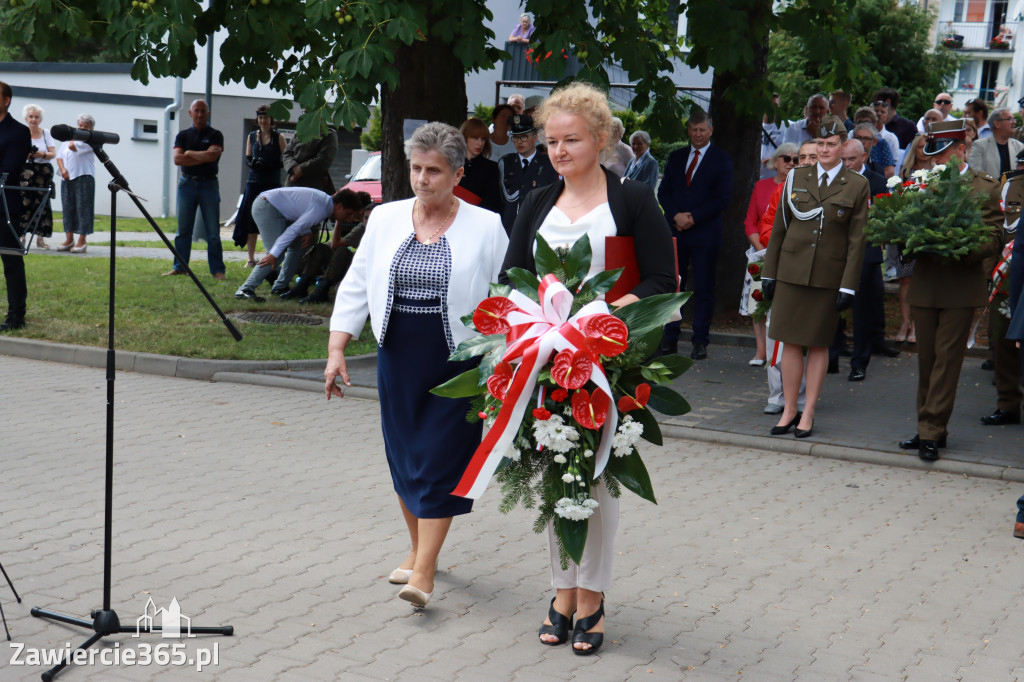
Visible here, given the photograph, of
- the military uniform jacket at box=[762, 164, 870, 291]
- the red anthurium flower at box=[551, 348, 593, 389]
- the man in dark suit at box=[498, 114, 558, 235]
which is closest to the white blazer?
the red anthurium flower at box=[551, 348, 593, 389]

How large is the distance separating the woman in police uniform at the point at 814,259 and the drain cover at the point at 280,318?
223 inches

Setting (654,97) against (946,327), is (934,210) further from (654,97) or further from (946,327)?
(654,97)

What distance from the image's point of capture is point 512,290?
4273 millimetres

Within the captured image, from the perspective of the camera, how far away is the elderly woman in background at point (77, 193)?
1848 cm

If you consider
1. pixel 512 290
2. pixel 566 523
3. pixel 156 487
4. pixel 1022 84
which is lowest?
pixel 156 487

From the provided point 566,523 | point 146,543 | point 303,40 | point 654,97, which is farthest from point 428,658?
point 654,97

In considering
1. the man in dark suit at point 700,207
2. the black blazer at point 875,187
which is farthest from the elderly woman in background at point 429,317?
the black blazer at point 875,187

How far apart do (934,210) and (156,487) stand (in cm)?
524

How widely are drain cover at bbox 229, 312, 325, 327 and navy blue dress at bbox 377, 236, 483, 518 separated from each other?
7.48m

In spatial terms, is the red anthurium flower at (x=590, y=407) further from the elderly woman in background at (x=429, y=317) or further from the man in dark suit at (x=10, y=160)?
the man in dark suit at (x=10, y=160)

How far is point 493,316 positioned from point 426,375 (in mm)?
716

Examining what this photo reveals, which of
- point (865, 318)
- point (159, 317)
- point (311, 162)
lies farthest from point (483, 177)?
point (311, 162)

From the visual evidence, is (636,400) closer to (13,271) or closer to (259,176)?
(13,271)

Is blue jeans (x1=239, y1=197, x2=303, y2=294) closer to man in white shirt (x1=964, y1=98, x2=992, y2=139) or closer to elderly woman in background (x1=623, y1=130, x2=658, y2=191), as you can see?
elderly woman in background (x1=623, y1=130, x2=658, y2=191)
